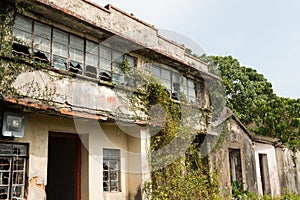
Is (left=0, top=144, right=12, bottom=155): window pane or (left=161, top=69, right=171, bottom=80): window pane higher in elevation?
(left=161, top=69, right=171, bottom=80): window pane

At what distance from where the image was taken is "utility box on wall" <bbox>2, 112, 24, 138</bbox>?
745 cm

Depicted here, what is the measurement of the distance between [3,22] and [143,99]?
16.8 ft

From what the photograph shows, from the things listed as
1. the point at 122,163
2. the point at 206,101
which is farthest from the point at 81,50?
the point at 206,101

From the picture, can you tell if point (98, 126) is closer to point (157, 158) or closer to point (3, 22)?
point (157, 158)

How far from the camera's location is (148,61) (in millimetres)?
11883

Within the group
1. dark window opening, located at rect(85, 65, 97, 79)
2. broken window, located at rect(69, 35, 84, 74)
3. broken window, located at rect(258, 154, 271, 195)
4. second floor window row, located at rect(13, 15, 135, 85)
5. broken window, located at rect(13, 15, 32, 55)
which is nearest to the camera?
broken window, located at rect(13, 15, 32, 55)

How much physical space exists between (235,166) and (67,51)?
987cm

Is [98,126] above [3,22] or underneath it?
underneath

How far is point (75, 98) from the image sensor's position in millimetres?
8922

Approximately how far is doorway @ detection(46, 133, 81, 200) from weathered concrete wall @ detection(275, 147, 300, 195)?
11.5 meters

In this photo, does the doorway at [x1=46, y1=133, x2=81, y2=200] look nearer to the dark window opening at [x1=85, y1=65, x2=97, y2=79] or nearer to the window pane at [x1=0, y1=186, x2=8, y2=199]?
the dark window opening at [x1=85, y1=65, x2=97, y2=79]

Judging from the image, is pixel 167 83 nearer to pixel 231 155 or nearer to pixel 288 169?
pixel 231 155

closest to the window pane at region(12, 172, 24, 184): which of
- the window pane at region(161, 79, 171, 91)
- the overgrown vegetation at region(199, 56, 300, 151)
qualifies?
the window pane at region(161, 79, 171, 91)

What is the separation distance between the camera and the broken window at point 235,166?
1480 centimetres
